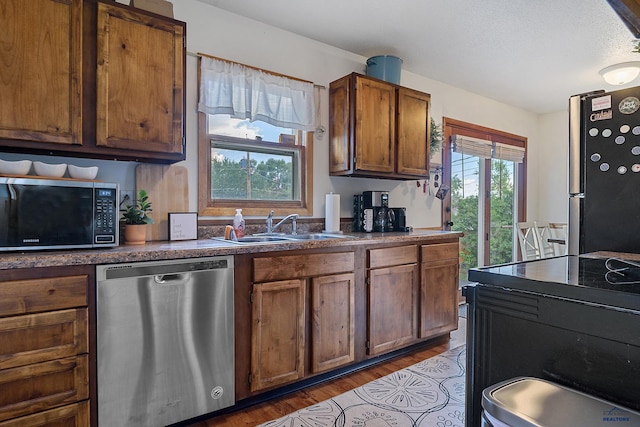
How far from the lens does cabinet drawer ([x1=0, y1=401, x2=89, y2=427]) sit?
1454 mm

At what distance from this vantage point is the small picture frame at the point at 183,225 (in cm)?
227

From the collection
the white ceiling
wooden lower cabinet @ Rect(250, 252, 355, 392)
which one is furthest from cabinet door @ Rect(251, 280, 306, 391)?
the white ceiling

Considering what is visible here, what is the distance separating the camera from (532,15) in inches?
103

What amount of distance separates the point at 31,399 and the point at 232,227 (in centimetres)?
135

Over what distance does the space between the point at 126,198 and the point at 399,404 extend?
6.62ft

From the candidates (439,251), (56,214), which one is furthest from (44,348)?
(439,251)

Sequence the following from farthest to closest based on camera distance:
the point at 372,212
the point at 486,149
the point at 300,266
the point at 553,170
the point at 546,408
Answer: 1. the point at 553,170
2. the point at 486,149
3. the point at 372,212
4. the point at 300,266
5. the point at 546,408

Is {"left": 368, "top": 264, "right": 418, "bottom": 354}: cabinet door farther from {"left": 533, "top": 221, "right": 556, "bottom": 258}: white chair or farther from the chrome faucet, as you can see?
{"left": 533, "top": 221, "right": 556, "bottom": 258}: white chair

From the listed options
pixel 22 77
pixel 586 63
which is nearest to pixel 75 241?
pixel 22 77

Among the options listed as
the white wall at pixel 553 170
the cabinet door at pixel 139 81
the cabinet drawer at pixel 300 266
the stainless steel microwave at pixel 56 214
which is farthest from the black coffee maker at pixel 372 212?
the white wall at pixel 553 170

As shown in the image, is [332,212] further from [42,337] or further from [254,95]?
[42,337]

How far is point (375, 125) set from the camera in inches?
118

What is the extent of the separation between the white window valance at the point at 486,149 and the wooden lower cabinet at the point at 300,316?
242cm

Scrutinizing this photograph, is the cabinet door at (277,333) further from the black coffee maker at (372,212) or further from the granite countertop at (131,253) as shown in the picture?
the black coffee maker at (372,212)
